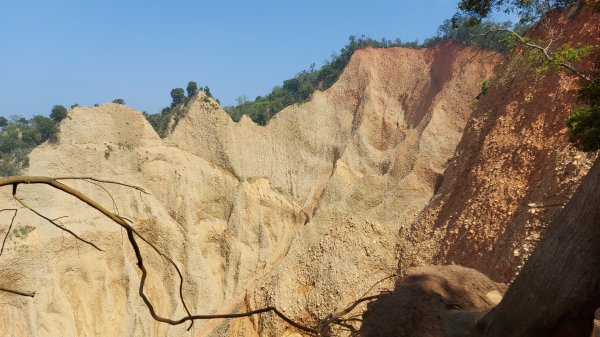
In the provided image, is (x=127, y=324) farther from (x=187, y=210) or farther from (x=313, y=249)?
(x=313, y=249)

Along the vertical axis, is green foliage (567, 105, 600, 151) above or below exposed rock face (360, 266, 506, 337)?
above

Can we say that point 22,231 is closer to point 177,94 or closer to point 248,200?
point 248,200

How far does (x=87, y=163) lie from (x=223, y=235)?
27.8 ft

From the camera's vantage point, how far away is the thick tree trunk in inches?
148

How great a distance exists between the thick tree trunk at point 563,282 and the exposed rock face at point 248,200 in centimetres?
1407

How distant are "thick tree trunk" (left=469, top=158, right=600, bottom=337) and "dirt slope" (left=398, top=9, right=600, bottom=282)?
393 inches

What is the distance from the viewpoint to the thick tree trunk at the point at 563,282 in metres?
3.75

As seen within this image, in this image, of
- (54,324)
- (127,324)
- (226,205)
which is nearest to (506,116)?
(226,205)

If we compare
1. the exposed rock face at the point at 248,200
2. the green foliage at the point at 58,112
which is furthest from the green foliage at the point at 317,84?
the green foliage at the point at 58,112

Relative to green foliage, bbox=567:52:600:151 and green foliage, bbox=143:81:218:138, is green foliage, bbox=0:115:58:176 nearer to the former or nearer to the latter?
green foliage, bbox=143:81:218:138

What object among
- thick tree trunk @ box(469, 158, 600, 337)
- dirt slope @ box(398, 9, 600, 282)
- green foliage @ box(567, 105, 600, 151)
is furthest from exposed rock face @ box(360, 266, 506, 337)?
dirt slope @ box(398, 9, 600, 282)

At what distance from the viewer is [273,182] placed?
3228 cm

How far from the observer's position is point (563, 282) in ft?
12.5

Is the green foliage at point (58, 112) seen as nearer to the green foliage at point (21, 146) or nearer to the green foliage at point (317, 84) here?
the green foliage at point (21, 146)
